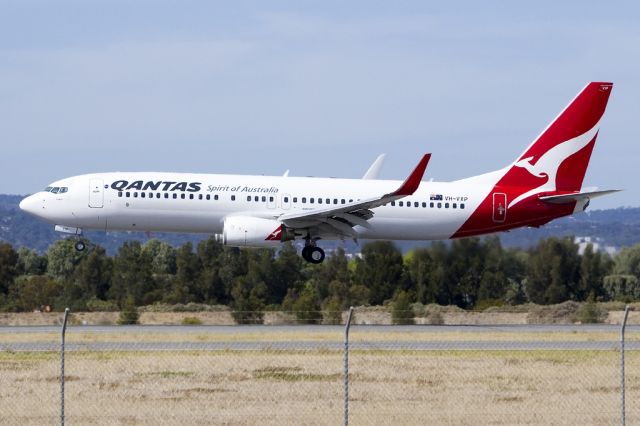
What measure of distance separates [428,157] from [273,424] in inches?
833

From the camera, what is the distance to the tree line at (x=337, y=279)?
48156 millimetres

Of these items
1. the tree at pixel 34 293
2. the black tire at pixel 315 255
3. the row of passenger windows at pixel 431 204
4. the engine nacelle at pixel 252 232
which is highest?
the row of passenger windows at pixel 431 204

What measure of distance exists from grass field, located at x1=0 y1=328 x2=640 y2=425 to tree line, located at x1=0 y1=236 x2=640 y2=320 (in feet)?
53.8

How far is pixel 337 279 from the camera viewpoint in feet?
175

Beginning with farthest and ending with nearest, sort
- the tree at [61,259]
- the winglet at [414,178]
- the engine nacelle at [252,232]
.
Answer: the tree at [61,259], the engine nacelle at [252,232], the winglet at [414,178]

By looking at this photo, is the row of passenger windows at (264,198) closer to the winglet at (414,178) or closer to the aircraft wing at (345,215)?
the aircraft wing at (345,215)

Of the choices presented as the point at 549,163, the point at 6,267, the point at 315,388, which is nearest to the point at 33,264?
the point at 6,267

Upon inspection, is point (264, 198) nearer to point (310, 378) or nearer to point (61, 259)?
point (310, 378)

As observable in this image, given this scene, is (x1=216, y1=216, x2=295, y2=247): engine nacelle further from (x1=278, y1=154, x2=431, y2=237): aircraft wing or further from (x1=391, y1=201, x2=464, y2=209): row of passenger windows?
(x1=391, y1=201, x2=464, y2=209): row of passenger windows

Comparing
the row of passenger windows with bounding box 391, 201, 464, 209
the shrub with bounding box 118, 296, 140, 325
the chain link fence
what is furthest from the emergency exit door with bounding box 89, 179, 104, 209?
the row of passenger windows with bounding box 391, 201, 464, 209

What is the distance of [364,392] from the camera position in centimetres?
2356

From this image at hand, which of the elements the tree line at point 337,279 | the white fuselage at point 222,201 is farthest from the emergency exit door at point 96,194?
the tree line at point 337,279

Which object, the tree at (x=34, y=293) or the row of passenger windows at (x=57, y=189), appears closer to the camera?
the row of passenger windows at (x=57, y=189)

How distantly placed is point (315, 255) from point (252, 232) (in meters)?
3.01
